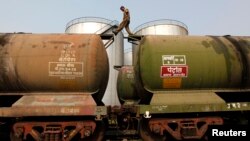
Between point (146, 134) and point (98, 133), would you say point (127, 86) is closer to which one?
point (146, 134)

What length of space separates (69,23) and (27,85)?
17.3 metres

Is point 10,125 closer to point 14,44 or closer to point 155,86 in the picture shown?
point 14,44

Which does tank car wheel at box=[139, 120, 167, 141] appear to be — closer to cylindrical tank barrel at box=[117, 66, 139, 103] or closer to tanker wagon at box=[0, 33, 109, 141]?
tanker wagon at box=[0, 33, 109, 141]

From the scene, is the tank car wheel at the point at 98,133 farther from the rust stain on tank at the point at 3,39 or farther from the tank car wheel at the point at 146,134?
the rust stain on tank at the point at 3,39

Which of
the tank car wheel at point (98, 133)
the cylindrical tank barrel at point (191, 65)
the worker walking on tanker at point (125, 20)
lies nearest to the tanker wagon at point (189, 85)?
the cylindrical tank barrel at point (191, 65)

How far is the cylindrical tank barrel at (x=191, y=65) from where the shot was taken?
23.9ft

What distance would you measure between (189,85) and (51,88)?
151 inches

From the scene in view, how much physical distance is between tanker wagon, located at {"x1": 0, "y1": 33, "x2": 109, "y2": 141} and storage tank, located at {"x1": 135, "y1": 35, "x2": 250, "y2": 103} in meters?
1.40

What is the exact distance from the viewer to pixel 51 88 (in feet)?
23.6

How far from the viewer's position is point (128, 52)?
26797 mm

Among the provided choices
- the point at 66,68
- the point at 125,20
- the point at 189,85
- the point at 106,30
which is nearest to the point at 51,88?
the point at 66,68

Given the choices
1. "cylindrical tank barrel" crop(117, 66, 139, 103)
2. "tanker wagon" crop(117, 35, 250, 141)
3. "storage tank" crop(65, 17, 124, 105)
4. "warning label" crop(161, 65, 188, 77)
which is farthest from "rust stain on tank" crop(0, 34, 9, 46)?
"storage tank" crop(65, 17, 124, 105)

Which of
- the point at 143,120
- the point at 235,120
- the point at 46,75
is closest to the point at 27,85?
the point at 46,75

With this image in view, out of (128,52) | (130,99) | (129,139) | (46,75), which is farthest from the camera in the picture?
(128,52)
